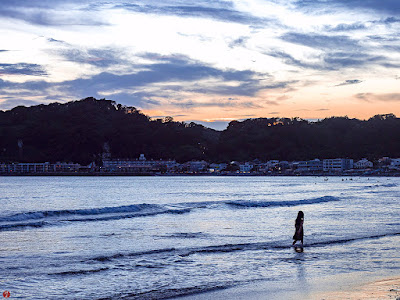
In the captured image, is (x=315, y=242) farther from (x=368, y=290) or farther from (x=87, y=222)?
(x=87, y=222)

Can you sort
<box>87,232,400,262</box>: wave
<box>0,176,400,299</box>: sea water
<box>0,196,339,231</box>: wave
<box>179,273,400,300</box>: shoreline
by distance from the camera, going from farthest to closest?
<box>0,196,339,231</box>: wave < <box>87,232,400,262</box>: wave < <box>0,176,400,299</box>: sea water < <box>179,273,400,300</box>: shoreline

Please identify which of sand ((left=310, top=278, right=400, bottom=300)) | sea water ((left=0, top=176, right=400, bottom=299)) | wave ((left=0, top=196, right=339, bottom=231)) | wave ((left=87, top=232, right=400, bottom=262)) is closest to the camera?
sand ((left=310, top=278, right=400, bottom=300))

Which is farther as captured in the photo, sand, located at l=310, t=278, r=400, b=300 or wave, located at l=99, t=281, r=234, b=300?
wave, located at l=99, t=281, r=234, b=300

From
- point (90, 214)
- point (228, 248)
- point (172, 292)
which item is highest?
point (172, 292)

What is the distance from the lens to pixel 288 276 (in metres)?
12.9

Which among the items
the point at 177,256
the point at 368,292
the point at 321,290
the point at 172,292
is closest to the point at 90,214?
the point at 177,256

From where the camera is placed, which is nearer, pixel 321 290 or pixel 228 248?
pixel 321 290

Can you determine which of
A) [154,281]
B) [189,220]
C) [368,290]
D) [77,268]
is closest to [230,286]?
[154,281]

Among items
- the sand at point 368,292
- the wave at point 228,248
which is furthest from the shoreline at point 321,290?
the wave at point 228,248

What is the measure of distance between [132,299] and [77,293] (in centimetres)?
133

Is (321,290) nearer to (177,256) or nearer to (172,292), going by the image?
(172,292)

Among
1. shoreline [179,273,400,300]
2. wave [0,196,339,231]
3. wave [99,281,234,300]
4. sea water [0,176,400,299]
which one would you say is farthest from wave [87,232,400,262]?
wave [0,196,339,231]

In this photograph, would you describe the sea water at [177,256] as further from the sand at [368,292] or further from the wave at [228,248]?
the sand at [368,292]

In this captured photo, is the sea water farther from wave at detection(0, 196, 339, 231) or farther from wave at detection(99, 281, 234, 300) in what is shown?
wave at detection(0, 196, 339, 231)
